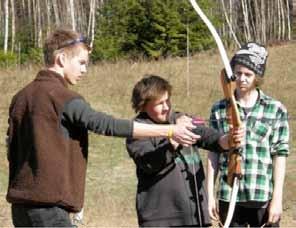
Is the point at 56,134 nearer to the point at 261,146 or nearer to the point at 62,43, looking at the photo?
the point at 62,43

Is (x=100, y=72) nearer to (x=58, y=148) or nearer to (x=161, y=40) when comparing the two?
(x=161, y=40)

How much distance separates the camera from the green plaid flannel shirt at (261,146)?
330 cm

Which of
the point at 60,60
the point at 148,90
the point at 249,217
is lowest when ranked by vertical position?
the point at 249,217

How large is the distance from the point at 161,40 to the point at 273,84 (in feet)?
32.1

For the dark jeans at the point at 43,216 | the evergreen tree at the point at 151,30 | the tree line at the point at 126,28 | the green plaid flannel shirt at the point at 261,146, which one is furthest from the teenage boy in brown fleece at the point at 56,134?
the evergreen tree at the point at 151,30

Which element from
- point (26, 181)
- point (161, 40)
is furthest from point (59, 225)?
point (161, 40)

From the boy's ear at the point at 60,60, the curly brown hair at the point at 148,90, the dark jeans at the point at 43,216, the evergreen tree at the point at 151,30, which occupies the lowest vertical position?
the dark jeans at the point at 43,216

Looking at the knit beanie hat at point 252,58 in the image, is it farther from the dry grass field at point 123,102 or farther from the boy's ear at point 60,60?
the dry grass field at point 123,102

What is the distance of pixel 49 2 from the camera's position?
35.3m

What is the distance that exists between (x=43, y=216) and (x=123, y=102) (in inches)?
462

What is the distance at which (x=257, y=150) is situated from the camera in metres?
3.31

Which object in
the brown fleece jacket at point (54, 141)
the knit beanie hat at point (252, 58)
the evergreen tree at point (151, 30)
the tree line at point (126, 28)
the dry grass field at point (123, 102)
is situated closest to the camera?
the brown fleece jacket at point (54, 141)

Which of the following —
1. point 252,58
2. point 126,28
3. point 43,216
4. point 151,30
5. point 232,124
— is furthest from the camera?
point 126,28

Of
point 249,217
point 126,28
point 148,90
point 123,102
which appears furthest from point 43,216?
point 126,28
